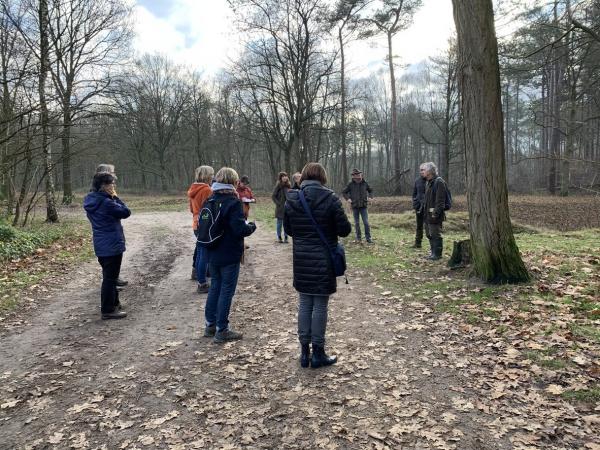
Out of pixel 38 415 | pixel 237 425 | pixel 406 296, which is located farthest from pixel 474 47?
pixel 38 415

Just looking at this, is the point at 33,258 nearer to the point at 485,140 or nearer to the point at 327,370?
the point at 327,370

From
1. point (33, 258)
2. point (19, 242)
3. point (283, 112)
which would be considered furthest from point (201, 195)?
point (283, 112)

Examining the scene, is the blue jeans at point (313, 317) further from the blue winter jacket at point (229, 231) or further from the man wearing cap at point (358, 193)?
the man wearing cap at point (358, 193)

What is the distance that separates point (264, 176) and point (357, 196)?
5172 centimetres

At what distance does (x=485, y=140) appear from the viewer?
21.3ft

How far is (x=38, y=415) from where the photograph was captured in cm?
378

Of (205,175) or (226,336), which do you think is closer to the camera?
(226,336)

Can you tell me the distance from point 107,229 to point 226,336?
2.44m

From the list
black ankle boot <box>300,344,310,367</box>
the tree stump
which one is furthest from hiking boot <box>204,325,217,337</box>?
the tree stump

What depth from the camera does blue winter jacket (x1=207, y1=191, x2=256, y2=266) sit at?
16.5 ft

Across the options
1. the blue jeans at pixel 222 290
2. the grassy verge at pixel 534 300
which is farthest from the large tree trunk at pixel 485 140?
the blue jeans at pixel 222 290

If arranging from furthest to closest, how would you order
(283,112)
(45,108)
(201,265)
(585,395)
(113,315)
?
(283,112) < (45,108) < (201,265) < (113,315) < (585,395)

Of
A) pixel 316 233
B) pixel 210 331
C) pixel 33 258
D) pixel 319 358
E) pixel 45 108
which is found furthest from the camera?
pixel 45 108

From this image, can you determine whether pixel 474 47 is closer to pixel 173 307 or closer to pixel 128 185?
pixel 173 307
